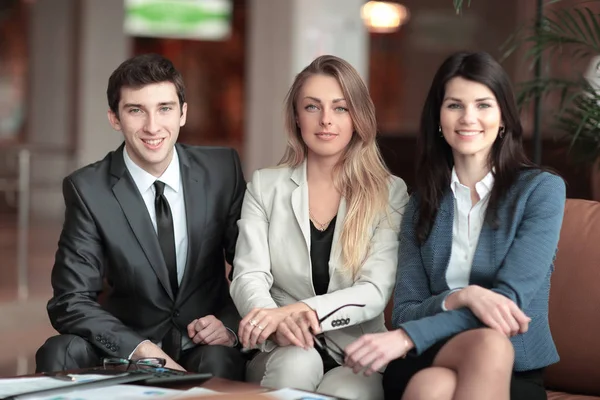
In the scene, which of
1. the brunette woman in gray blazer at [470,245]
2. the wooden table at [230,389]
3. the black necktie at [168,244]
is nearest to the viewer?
the wooden table at [230,389]

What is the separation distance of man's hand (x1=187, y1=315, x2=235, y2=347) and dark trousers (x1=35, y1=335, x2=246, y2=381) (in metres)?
0.04

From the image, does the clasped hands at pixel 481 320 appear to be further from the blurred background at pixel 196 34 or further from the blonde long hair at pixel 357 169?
the blurred background at pixel 196 34

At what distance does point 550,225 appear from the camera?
2.58 m

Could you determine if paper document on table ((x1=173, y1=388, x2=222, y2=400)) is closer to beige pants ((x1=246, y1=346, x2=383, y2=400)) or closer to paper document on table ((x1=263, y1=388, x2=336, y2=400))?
paper document on table ((x1=263, y1=388, x2=336, y2=400))

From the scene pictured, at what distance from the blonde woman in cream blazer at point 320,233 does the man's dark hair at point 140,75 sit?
395 millimetres

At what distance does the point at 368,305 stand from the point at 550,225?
0.57m

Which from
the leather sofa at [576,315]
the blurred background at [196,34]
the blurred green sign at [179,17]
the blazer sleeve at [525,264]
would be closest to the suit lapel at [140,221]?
the blazer sleeve at [525,264]

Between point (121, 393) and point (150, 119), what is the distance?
1.09m

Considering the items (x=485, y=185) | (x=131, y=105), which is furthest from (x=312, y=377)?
(x=131, y=105)

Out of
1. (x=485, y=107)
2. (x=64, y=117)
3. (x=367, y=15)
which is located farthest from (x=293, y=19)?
(x=485, y=107)

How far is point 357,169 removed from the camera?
9.59 feet

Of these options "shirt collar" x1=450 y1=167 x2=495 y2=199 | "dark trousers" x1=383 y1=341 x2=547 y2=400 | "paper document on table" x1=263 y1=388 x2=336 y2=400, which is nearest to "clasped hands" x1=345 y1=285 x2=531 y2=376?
"dark trousers" x1=383 y1=341 x2=547 y2=400

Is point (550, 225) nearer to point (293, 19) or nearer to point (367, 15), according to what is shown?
point (293, 19)

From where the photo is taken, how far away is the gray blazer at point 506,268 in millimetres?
2494
